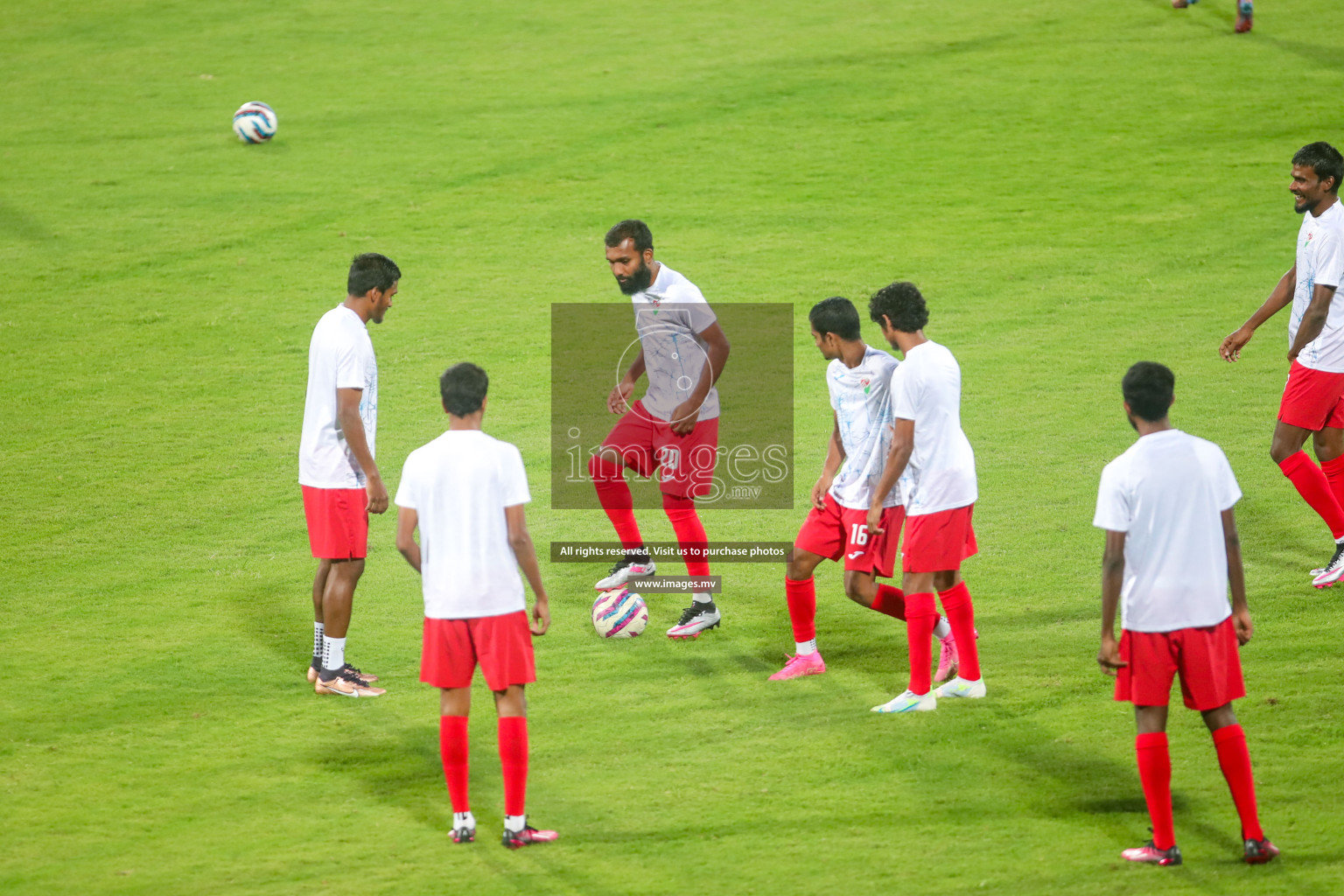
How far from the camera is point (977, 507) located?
10.1m

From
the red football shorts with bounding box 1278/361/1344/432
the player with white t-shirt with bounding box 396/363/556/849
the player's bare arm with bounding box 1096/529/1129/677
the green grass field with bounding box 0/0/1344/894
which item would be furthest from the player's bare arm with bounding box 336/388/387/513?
the red football shorts with bounding box 1278/361/1344/432

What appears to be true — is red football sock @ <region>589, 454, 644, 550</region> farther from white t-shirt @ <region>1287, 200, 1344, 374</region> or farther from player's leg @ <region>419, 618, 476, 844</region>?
white t-shirt @ <region>1287, 200, 1344, 374</region>

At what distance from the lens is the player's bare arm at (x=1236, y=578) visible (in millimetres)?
5352

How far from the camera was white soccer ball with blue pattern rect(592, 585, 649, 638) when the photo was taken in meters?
8.13

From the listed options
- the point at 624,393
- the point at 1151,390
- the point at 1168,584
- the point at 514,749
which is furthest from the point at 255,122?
the point at 1168,584

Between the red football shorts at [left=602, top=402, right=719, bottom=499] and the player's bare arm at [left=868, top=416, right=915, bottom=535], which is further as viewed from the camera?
the red football shorts at [left=602, top=402, right=719, bottom=499]

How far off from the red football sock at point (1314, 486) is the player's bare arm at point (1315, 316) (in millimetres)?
698

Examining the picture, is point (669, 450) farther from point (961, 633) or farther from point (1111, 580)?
point (1111, 580)

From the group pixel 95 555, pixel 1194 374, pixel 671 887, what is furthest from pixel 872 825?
pixel 1194 374

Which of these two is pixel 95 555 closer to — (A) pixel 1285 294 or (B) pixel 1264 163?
(A) pixel 1285 294

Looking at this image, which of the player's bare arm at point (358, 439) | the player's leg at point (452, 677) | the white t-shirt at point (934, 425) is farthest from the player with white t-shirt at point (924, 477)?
the player's bare arm at point (358, 439)

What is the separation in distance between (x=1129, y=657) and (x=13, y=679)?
6.08 metres

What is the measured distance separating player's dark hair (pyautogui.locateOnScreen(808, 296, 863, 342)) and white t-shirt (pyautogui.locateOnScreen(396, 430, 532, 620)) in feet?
6.67

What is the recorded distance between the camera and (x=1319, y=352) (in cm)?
824
